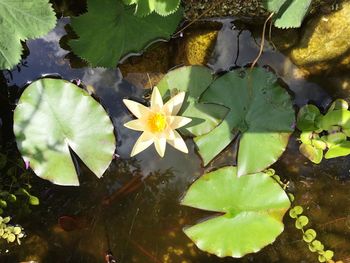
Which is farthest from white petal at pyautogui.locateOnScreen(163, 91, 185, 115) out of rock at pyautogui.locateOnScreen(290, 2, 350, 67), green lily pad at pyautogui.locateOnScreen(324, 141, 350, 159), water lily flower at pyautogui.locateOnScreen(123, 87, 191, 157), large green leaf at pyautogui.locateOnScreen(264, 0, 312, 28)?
green lily pad at pyautogui.locateOnScreen(324, 141, 350, 159)

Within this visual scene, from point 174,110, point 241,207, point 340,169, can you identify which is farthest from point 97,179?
point 340,169

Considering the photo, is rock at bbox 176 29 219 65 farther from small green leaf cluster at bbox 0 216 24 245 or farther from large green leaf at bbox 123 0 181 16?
small green leaf cluster at bbox 0 216 24 245

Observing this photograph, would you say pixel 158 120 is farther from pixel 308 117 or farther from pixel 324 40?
pixel 324 40

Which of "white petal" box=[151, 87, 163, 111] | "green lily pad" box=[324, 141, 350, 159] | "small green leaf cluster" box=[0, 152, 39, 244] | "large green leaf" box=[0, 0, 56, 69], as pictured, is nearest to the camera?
"large green leaf" box=[0, 0, 56, 69]

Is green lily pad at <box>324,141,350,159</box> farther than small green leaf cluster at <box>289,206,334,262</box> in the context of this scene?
No

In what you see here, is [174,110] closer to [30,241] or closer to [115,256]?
[115,256]
